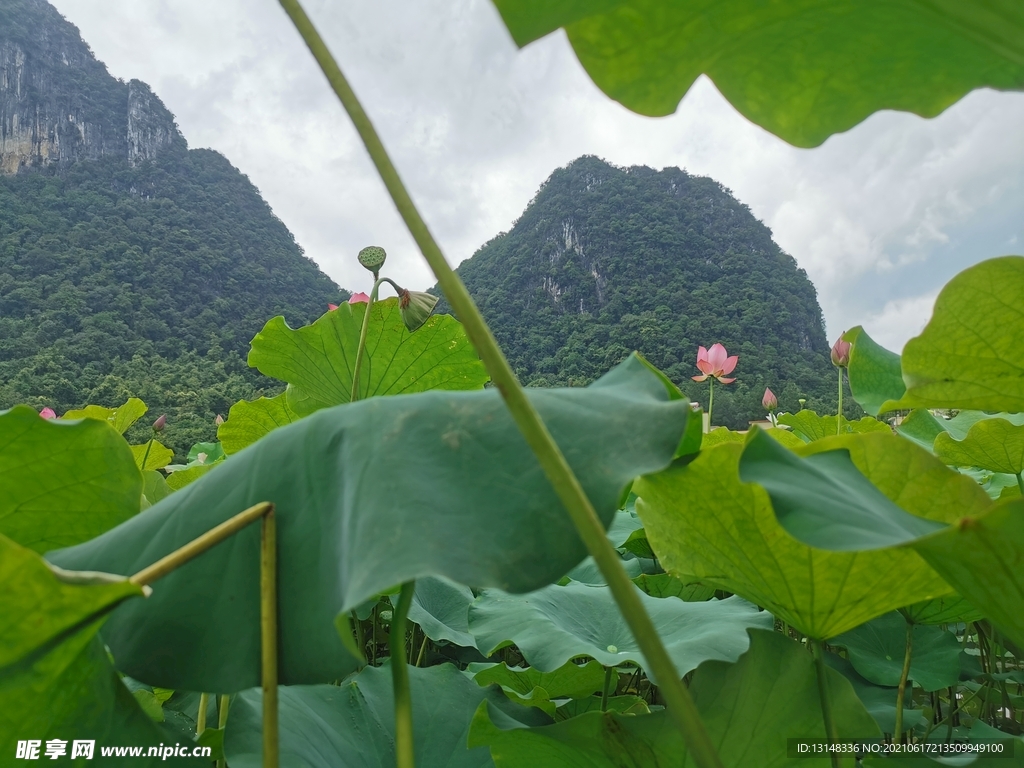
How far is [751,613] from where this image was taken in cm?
66

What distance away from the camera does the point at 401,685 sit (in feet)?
1.00

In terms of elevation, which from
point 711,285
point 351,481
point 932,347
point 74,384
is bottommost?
point 351,481

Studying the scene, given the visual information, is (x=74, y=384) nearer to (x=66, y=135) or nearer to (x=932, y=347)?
(x=932, y=347)

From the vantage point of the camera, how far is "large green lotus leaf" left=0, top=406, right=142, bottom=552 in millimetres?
403

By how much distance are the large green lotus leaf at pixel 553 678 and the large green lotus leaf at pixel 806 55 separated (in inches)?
23.1

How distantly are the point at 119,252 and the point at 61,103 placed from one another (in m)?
16.1

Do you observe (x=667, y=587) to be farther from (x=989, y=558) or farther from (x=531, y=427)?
(x=531, y=427)

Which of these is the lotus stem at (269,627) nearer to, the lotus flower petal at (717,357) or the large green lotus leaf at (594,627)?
the large green lotus leaf at (594,627)

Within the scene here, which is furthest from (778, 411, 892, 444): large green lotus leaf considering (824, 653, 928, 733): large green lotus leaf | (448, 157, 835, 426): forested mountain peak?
(448, 157, 835, 426): forested mountain peak

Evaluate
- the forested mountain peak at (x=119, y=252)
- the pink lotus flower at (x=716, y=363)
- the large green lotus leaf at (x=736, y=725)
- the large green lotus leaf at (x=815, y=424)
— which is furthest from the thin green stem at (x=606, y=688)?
the forested mountain peak at (x=119, y=252)

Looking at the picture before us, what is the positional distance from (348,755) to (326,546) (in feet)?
0.92

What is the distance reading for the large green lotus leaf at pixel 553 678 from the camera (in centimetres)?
70

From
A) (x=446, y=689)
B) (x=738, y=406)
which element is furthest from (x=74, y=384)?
(x=446, y=689)

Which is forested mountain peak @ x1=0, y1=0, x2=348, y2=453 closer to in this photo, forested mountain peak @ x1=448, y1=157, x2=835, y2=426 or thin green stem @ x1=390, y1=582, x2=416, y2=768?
forested mountain peak @ x1=448, y1=157, x2=835, y2=426
